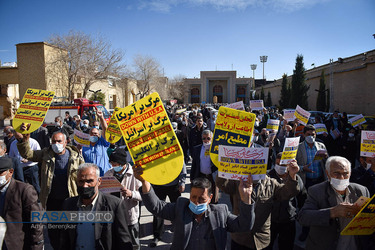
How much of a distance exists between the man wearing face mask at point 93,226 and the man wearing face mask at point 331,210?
182 centimetres

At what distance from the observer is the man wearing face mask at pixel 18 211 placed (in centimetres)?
259

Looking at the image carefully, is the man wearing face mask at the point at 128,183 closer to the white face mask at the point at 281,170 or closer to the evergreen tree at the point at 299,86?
the white face mask at the point at 281,170

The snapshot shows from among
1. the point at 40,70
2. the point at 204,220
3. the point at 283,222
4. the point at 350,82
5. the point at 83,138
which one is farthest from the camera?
the point at 40,70

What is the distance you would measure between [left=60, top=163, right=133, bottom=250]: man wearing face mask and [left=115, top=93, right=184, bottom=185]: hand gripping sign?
17.2 inches

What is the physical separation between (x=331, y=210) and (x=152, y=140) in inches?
72.9

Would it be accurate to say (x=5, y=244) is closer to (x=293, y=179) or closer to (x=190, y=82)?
(x=293, y=179)

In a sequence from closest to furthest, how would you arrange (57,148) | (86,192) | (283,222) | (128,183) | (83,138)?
(86,192), (283,222), (128,183), (57,148), (83,138)

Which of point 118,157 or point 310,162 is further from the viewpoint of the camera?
point 310,162

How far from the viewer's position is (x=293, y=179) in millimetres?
2883

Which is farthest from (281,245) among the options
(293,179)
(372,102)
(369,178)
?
(372,102)

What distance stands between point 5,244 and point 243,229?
232cm

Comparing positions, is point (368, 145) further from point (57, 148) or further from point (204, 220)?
point (57, 148)

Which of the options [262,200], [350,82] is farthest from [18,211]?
[350,82]

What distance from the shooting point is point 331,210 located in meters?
2.40
